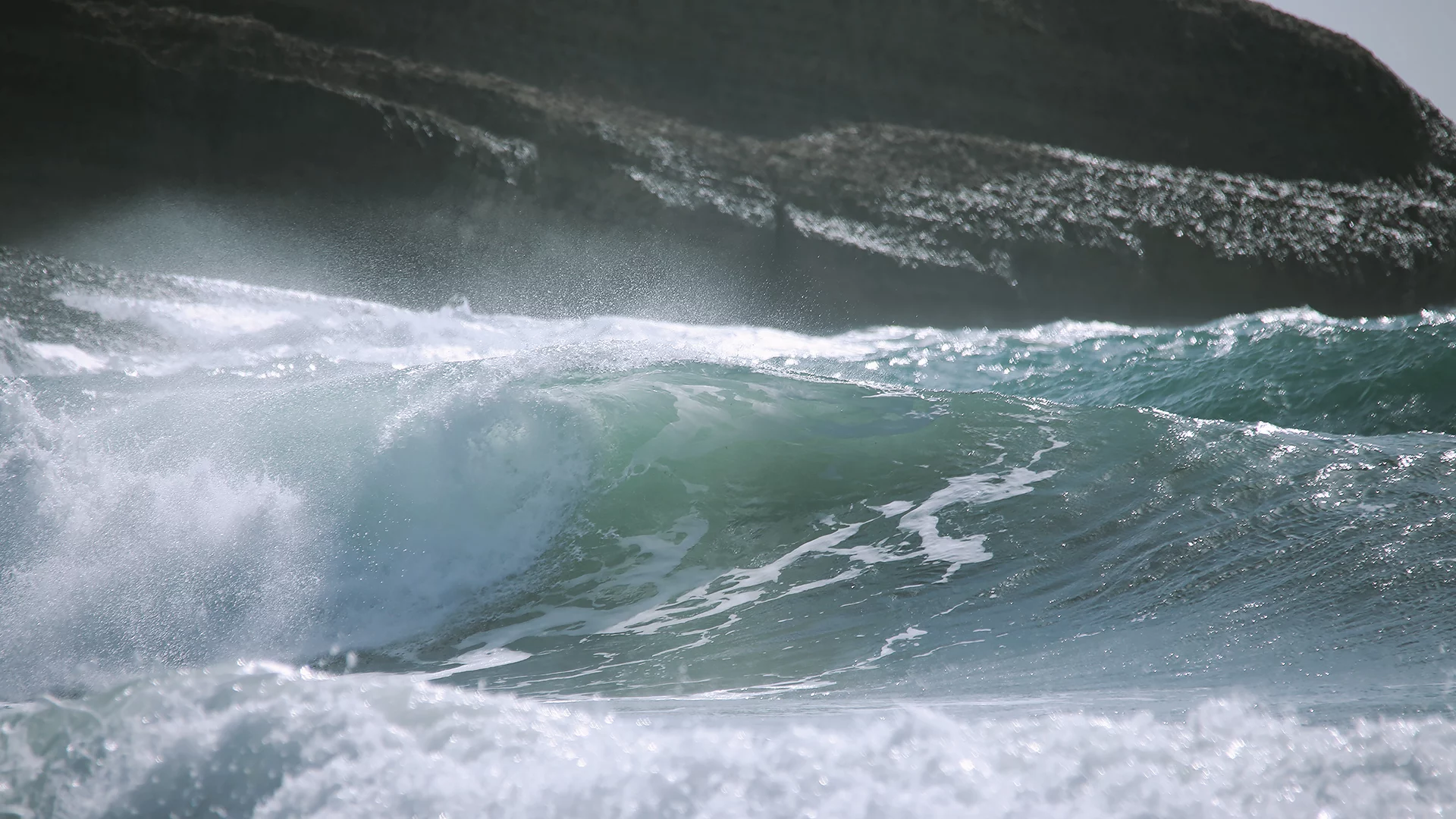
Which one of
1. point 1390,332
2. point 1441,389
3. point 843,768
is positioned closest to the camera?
point 843,768

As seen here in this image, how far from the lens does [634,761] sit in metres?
1.91

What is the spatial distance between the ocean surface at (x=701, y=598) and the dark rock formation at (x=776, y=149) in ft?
18.7

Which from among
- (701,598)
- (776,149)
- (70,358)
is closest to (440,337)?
(70,358)

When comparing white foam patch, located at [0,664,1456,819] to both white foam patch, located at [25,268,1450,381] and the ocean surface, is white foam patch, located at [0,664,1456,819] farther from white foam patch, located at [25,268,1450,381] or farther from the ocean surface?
white foam patch, located at [25,268,1450,381]

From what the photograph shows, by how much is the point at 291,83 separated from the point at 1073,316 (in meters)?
11.1

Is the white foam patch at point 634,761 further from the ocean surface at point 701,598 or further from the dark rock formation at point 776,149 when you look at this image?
the dark rock formation at point 776,149

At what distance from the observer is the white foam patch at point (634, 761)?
1.82 m

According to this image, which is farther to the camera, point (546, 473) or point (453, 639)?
point (546, 473)

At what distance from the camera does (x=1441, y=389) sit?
7105 mm

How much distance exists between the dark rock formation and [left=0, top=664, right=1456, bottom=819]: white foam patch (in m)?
10.2

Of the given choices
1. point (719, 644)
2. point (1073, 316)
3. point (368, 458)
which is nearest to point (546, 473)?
point (368, 458)

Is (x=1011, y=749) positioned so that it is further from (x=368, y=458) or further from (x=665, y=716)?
(x=368, y=458)

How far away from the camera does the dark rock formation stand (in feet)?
38.1

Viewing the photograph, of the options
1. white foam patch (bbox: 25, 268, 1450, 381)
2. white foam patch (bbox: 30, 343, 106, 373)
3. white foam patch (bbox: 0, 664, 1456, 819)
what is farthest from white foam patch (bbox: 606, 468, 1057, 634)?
white foam patch (bbox: 30, 343, 106, 373)
